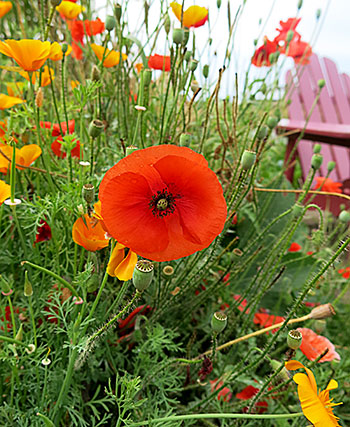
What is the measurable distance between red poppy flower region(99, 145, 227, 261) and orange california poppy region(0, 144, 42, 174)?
0.32 meters

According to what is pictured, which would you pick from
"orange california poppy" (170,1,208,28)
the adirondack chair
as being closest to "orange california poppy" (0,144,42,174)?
"orange california poppy" (170,1,208,28)

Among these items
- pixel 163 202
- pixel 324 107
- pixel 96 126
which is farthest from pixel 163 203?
pixel 324 107

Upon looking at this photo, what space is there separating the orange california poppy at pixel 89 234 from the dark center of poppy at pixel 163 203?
13cm

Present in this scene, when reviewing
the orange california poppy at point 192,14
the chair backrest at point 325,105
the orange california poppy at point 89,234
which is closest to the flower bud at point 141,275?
the orange california poppy at point 89,234

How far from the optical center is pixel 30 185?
0.95 m

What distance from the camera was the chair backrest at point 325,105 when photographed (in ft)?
10.9

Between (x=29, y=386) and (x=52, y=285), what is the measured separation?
0.20m

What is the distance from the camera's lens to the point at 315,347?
2.88 feet

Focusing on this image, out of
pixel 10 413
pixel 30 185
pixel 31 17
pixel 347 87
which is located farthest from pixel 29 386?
pixel 347 87

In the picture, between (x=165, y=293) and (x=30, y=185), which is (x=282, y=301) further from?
(x=30, y=185)

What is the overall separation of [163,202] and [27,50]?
357 millimetres

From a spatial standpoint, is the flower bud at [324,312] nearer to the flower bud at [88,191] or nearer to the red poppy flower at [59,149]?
the flower bud at [88,191]

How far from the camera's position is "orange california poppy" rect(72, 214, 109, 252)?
2.06ft

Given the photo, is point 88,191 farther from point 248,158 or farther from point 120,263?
point 248,158
